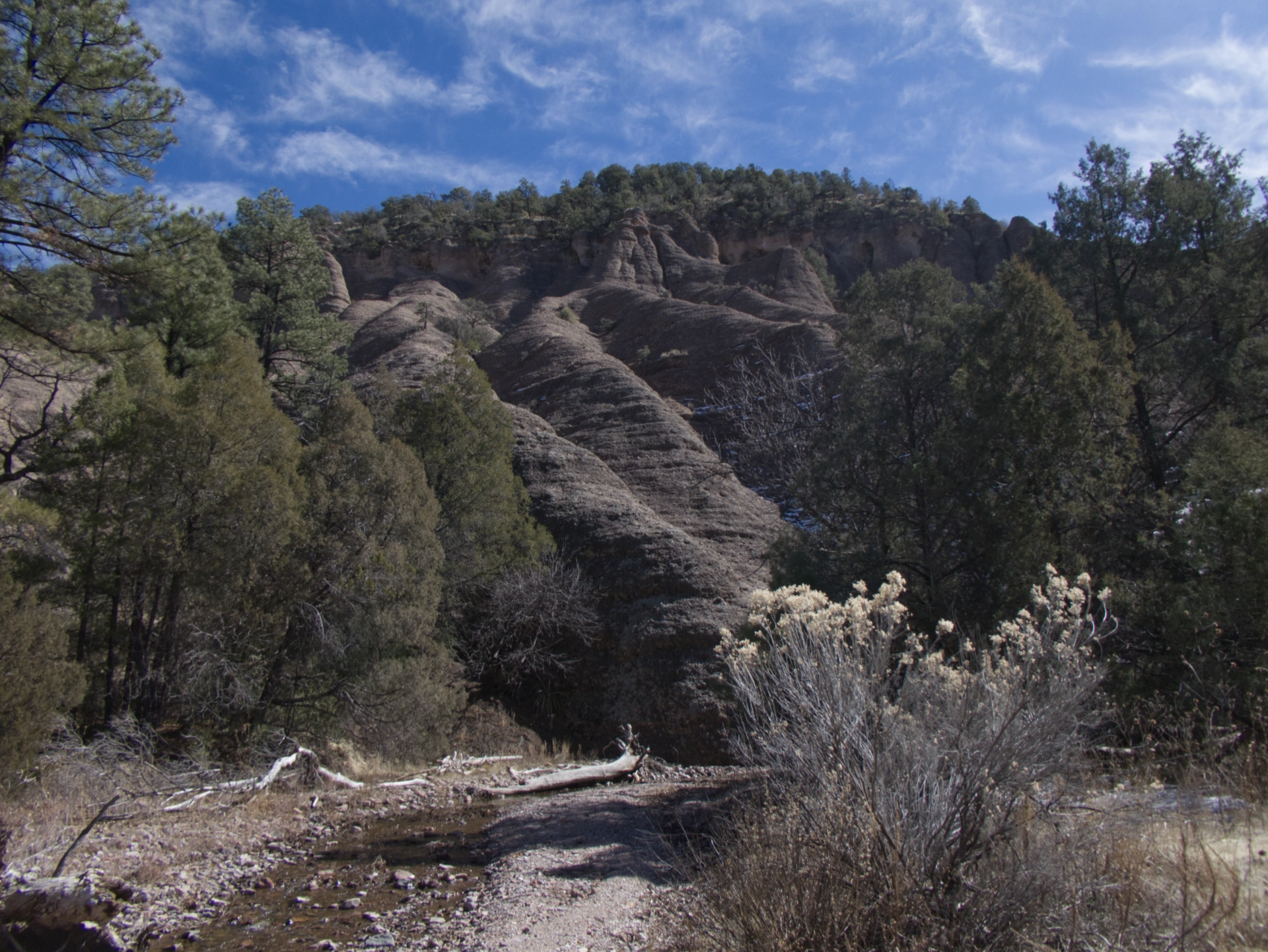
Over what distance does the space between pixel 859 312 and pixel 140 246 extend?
42.1ft

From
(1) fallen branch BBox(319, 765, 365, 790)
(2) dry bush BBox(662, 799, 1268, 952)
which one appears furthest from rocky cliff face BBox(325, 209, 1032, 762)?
(2) dry bush BBox(662, 799, 1268, 952)

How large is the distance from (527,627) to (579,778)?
4.73m

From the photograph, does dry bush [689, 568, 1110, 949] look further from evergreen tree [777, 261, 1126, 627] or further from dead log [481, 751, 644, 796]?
dead log [481, 751, 644, 796]

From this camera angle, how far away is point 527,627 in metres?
17.3

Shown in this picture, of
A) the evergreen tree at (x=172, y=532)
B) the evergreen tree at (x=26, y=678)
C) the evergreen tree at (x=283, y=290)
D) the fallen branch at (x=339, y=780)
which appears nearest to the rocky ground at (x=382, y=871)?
the fallen branch at (x=339, y=780)

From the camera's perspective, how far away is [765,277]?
46.8 metres

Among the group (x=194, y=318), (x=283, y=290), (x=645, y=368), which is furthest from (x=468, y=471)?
(x=645, y=368)

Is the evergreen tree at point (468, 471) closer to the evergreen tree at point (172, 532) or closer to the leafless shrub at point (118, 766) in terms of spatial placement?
the evergreen tree at point (172, 532)

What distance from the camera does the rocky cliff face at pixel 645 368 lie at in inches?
658

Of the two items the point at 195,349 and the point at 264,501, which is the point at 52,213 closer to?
the point at 264,501

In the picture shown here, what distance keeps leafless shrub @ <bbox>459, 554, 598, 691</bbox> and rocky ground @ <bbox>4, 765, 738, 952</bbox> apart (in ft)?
17.4

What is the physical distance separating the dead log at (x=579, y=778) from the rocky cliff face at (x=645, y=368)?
1516mm

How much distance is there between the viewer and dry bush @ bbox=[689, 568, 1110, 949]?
11.4 feet

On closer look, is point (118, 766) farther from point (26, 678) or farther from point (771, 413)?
point (771, 413)
